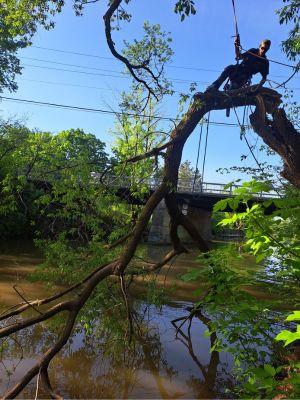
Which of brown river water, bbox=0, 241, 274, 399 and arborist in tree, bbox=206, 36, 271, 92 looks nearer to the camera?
brown river water, bbox=0, 241, 274, 399

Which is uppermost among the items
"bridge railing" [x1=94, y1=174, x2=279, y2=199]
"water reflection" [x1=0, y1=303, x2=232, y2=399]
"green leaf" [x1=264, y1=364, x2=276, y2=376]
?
"bridge railing" [x1=94, y1=174, x2=279, y2=199]

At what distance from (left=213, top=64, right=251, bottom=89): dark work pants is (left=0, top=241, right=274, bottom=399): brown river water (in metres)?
4.07

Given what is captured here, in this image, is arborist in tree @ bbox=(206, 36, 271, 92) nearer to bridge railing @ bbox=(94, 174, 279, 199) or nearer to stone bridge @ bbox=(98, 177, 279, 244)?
bridge railing @ bbox=(94, 174, 279, 199)

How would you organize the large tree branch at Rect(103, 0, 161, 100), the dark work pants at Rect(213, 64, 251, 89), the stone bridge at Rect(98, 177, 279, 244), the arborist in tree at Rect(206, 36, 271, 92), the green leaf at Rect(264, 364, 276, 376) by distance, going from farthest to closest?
the stone bridge at Rect(98, 177, 279, 244), the dark work pants at Rect(213, 64, 251, 89), the arborist in tree at Rect(206, 36, 271, 92), the large tree branch at Rect(103, 0, 161, 100), the green leaf at Rect(264, 364, 276, 376)

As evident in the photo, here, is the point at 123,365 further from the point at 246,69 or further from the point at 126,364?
the point at 246,69

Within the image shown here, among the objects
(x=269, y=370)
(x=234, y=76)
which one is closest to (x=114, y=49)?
(x=234, y=76)

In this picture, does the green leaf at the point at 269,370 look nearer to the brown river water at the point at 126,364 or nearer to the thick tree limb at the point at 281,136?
the brown river water at the point at 126,364

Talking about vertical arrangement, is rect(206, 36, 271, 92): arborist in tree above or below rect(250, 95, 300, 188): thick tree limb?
above

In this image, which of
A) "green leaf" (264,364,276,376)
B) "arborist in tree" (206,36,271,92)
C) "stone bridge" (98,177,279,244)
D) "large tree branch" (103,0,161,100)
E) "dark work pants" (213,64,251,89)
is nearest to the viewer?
"green leaf" (264,364,276,376)

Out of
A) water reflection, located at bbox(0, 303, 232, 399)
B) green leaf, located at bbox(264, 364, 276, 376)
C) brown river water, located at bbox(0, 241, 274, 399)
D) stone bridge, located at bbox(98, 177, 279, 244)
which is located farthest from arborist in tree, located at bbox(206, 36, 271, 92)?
stone bridge, located at bbox(98, 177, 279, 244)

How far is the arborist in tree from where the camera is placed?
639 centimetres

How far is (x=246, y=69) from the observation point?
255 inches

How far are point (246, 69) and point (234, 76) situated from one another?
0.69 feet

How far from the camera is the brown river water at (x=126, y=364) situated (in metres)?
5.81
